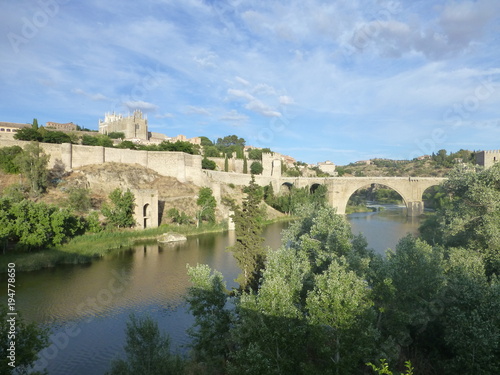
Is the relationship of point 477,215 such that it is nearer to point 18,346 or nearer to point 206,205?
point 18,346

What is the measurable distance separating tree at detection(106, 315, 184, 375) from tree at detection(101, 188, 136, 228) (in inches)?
758

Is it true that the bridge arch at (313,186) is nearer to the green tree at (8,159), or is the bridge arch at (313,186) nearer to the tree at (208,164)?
the tree at (208,164)

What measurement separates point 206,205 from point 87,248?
→ 1378cm

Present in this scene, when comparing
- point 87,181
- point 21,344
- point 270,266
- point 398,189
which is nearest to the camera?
point 21,344

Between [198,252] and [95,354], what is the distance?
12.0 m

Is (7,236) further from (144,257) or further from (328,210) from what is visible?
(328,210)

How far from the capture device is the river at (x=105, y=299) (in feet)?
31.4

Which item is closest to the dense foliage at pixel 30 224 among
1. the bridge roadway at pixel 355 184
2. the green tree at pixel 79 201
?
the green tree at pixel 79 201

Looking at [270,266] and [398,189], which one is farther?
[398,189]

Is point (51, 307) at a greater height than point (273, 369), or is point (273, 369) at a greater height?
point (273, 369)

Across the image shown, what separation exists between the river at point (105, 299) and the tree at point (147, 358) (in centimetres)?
250

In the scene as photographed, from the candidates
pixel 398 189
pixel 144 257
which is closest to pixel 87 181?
pixel 144 257

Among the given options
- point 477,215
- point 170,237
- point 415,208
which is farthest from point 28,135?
point 415,208

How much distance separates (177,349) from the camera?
30.4ft
